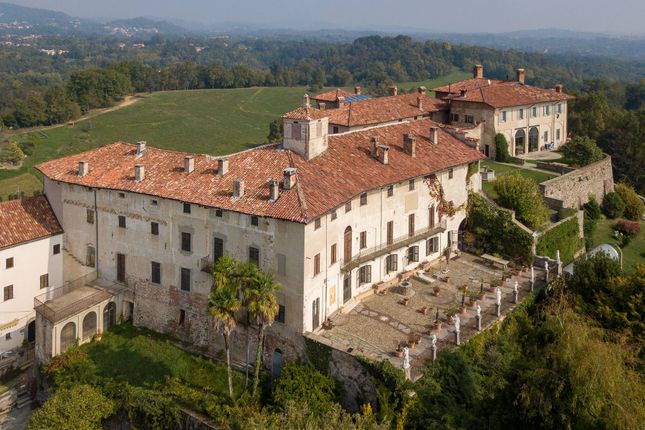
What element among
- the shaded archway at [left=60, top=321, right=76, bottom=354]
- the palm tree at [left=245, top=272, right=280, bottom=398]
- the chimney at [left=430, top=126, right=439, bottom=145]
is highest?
the chimney at [left=430, top=126, right=439, bottom=145]

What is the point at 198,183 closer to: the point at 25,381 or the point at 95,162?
the point at 95,162

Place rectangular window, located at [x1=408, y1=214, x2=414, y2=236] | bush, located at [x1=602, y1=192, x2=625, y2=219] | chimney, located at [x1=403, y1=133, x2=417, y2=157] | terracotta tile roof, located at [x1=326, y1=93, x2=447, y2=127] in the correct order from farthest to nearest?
bush, located at [x1=602, y1=192, x2=625, y2=219] → terracotta tile roof, located at [x1=326, y1=93, x2=447, y2=127] → chimney, located at [x1=403, y1=133, x2=417, y2=157] → rectangular window, located at [x1=408, y1=214, x2=414, y2=236]

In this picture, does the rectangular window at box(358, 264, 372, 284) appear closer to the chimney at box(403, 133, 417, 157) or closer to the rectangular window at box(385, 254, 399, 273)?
the rectangular window at box(385, 254, 399, 273)

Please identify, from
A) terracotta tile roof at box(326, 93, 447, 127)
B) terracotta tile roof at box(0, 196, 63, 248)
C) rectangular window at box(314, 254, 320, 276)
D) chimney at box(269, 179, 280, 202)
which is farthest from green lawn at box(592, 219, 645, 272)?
terracotta tile roof at box(0, 196, 63, 248)

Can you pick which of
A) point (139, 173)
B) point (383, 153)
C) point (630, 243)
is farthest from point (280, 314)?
point (630, 243)

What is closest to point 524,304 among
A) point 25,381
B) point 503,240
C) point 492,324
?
point 492,324

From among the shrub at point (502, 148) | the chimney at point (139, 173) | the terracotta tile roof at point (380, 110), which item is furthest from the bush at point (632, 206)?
the chimney at point (139, 173)
